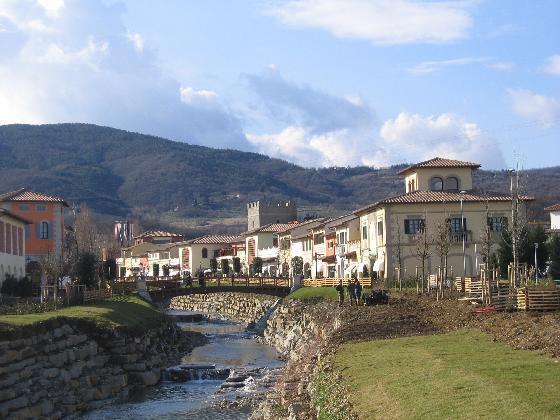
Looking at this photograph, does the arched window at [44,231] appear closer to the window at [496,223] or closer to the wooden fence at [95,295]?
the wooden fence at [95,295]

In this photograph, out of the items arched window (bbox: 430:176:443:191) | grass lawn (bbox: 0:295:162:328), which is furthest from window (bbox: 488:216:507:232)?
grass lawn (bbox: 0:295:162:328)

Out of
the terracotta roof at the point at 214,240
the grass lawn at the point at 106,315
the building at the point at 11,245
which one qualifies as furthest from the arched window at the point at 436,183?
the terracotta roof at the point at 214,240

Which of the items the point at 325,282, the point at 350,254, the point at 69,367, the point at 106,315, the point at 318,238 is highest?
the point at 318,238

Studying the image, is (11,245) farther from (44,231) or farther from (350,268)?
(350,268)

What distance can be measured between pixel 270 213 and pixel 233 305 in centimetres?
6812

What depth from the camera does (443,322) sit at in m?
38.7

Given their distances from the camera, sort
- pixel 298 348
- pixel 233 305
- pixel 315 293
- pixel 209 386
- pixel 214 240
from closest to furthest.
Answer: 1. pixel 209 386
2. pixel 298 348
3. pixel 315 293
4. pixel 233 305
5. pixel 214 240

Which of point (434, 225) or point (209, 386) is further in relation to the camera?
point (434, 225)

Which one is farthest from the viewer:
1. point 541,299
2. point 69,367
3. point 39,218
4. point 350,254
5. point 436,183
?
point 39,218

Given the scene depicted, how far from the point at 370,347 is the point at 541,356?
8.35m

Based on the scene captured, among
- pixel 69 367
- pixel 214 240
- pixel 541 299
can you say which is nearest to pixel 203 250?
pixel 214 240

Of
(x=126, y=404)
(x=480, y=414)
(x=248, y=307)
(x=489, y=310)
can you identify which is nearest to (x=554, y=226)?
(x=248, y=307)

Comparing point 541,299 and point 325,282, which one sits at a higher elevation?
point 325,282

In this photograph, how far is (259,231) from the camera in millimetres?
135125
